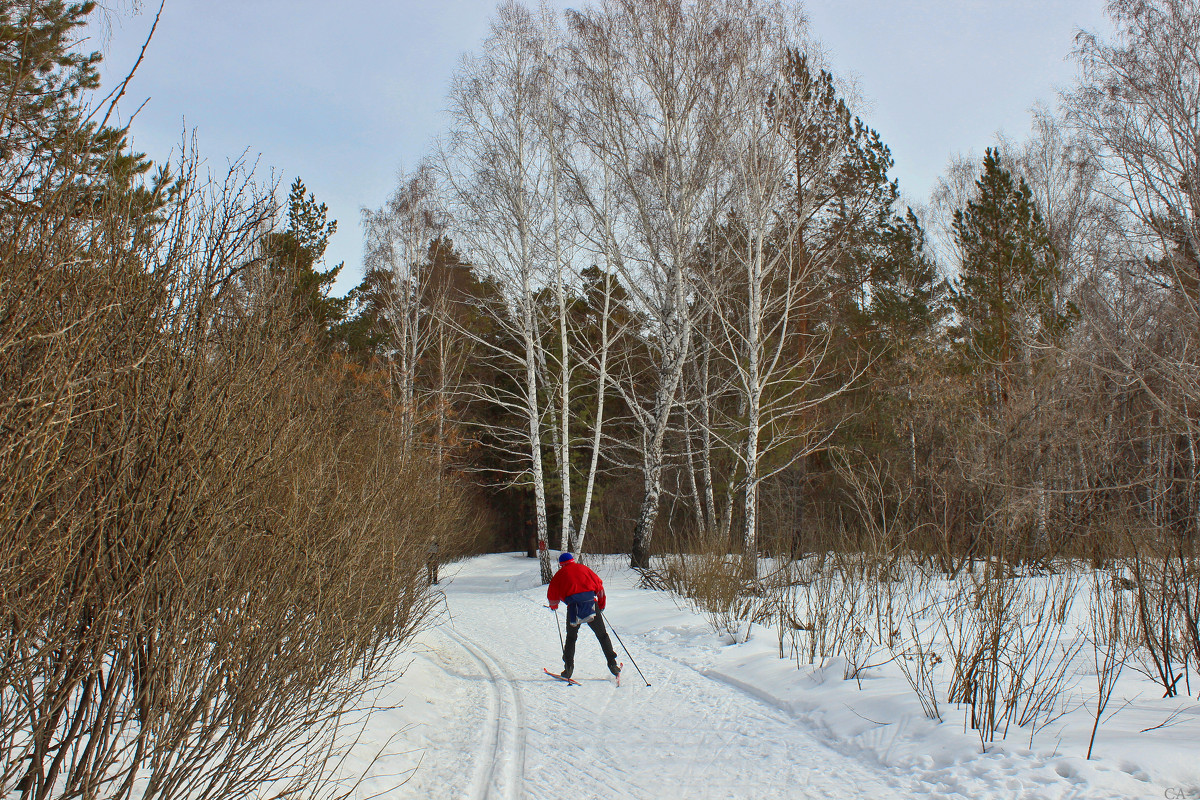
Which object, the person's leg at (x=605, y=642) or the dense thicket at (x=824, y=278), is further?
the dense thicket at (x=824, y=278)

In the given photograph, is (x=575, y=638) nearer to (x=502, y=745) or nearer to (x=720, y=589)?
(x=502, y=745)

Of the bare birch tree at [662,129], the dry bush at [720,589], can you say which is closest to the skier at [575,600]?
the dry bush at [720,589]

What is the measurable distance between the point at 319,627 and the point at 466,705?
125 inches

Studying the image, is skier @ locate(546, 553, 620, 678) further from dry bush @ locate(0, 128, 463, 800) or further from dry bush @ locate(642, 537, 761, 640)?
dry bush @ locate(0, 128, 463, 800)

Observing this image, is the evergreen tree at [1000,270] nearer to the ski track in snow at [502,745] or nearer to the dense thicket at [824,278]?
the dense thicket at [824,278]

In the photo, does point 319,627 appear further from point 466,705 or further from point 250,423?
point 466,705

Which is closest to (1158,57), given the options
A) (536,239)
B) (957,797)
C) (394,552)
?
(536,239)

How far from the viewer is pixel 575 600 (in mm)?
8500

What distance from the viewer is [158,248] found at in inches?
139

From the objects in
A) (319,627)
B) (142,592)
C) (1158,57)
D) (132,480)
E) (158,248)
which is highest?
(1158,57)

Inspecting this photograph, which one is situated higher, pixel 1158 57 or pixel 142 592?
pixel 1158 57

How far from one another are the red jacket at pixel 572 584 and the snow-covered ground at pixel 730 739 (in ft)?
3.06

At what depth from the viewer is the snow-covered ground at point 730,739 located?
4625 mm

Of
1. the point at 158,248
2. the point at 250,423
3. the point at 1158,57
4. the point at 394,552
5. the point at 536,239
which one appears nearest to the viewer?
the point at 158,248
